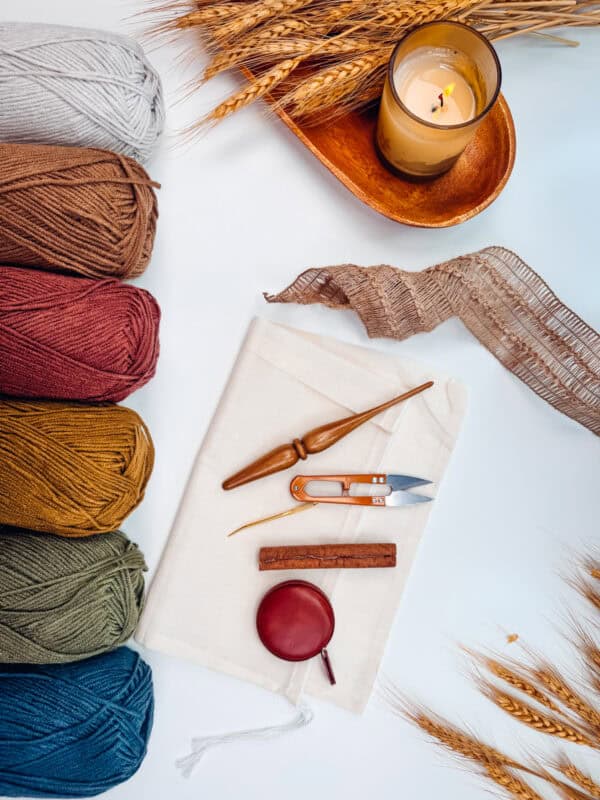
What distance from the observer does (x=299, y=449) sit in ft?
2.51

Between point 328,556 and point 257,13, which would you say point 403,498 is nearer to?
point 328,556

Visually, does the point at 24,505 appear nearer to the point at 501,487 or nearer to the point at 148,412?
the point at 148,412

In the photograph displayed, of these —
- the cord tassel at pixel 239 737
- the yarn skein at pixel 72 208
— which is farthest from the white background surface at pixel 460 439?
the yarn skein at pixel 72 208

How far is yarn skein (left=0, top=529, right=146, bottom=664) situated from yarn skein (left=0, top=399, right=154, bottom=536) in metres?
0.03

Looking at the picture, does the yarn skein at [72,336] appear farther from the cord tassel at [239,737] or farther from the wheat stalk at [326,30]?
the cord tassel at [239,737]

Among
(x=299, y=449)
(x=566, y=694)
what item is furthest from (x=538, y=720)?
(x=299, y=449)

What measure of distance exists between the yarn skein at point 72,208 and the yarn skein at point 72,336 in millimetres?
20

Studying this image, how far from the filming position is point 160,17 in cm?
76

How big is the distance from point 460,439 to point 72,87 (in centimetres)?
53

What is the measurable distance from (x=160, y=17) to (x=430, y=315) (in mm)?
427

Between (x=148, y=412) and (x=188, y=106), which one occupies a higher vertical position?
(x=188, y=106)

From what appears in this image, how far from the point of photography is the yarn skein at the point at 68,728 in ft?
2.28

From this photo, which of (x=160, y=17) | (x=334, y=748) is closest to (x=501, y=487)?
(x=334, y=748)

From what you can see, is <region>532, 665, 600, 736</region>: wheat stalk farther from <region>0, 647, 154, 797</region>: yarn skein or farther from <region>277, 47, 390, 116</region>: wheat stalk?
<region>277, 47, 390, 116</region>: wheat stalk
